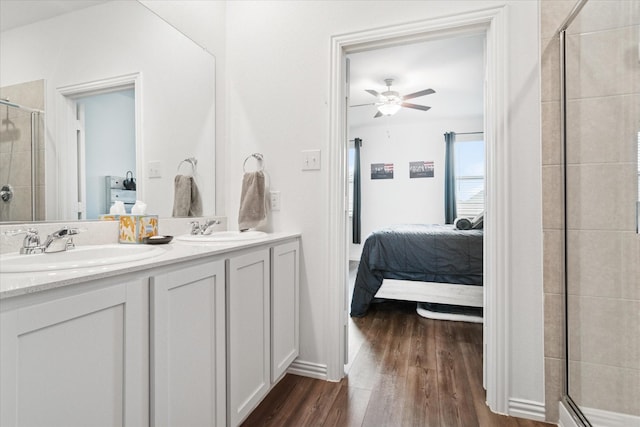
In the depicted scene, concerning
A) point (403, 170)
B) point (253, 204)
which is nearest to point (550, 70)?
point (253, 204)

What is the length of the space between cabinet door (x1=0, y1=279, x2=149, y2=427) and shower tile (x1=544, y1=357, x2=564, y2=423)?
5.49ft

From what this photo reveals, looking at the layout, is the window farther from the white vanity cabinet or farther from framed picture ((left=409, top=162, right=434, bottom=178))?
the white vanity cabinet

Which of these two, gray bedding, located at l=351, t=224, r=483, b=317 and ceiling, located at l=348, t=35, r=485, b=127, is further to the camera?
ceiling, located at l=348, t=35, r=485, b=127

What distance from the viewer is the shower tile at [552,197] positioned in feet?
4.95

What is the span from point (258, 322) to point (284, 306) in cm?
27

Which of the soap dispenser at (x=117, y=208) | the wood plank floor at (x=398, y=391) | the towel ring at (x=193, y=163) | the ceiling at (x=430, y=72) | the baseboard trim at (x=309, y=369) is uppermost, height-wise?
the ceiling at (x=430, y=72)

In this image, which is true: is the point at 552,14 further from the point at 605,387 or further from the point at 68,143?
the point at 68,143

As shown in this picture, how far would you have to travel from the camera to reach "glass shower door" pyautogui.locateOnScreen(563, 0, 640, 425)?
4.00 ft

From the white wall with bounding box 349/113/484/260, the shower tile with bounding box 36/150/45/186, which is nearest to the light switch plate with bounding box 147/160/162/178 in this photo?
the shower tile with bounding box 36/150/45/186

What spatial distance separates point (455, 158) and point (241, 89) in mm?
4468

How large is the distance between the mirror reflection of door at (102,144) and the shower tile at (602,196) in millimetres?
2002

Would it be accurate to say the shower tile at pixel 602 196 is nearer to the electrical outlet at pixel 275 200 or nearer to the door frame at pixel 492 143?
the door frame at pixel 492 143

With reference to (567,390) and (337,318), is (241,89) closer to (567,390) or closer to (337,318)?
(337,318)

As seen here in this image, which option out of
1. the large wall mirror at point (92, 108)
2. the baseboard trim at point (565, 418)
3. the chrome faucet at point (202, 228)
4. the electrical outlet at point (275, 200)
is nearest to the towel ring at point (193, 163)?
the large wall mirror at point (92, 108)
